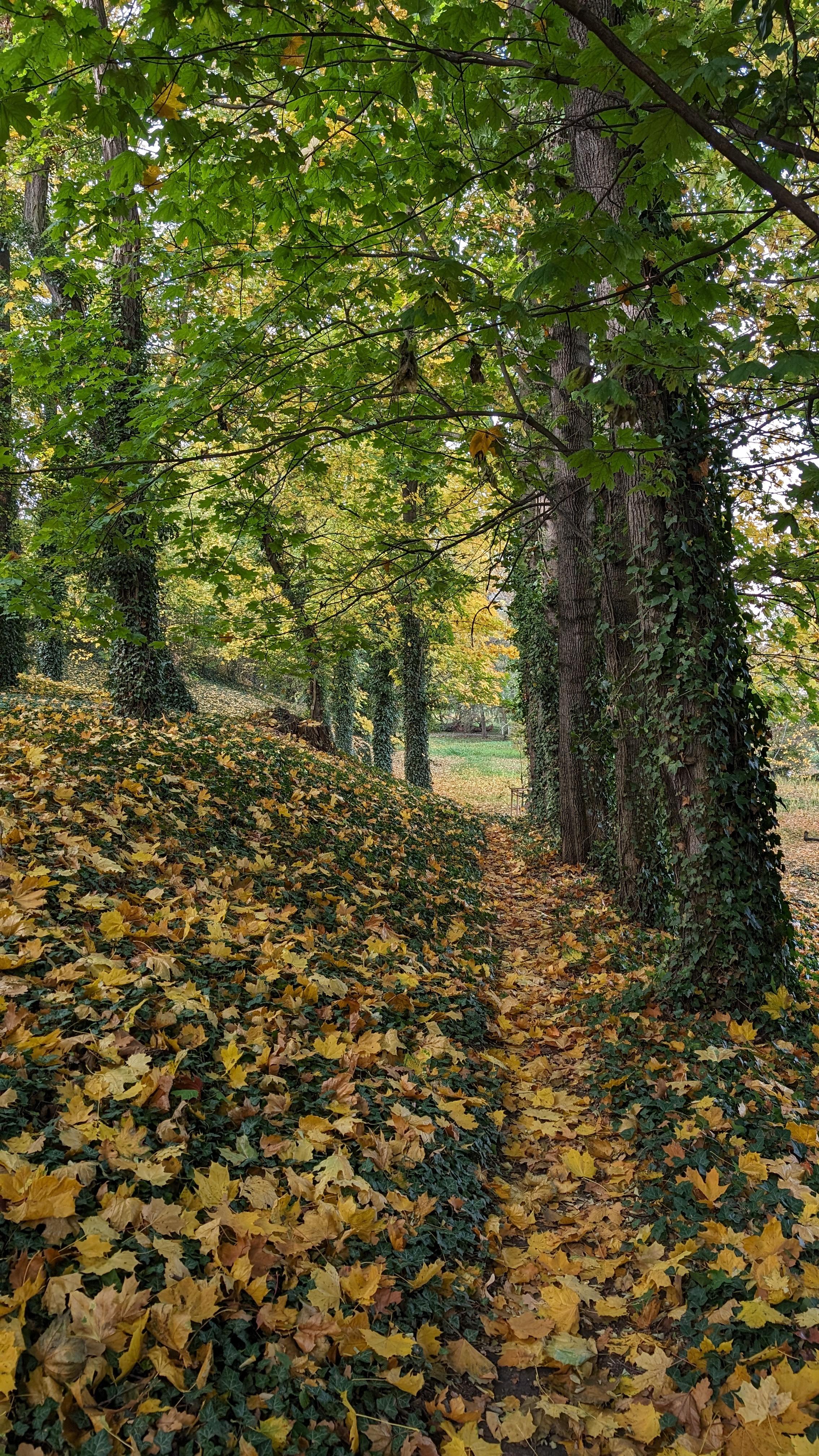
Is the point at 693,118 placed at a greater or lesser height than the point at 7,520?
lesser

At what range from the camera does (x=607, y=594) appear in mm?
7234

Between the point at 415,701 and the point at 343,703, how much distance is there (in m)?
4.39

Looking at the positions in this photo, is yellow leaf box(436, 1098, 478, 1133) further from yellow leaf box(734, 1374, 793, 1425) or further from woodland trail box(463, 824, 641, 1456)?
yellow leaf box(734, 1374, 793, 1425)

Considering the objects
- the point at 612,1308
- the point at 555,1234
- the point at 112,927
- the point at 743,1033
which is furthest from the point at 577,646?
the point at 612,1308

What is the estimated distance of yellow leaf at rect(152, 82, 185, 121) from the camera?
3.22 m

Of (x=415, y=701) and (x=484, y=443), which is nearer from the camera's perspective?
(x=484, y=443)

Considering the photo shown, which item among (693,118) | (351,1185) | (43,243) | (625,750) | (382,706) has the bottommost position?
(351,1185)

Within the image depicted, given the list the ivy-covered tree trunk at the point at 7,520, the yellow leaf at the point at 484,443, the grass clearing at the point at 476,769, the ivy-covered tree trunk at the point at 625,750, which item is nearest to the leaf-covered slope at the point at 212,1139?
the ivy-covered tree trunk at the point at 625,750

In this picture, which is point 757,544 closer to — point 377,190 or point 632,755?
point 632,755

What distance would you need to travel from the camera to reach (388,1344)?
235cm

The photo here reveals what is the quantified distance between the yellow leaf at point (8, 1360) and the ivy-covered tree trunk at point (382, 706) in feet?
61.8

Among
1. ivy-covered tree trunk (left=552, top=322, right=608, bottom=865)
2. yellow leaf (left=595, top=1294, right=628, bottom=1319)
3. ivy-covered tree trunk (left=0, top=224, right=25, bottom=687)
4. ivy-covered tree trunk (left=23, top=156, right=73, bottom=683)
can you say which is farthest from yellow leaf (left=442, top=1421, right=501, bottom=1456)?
ivy-covered tree trunk (left=0, top=224, right=25, bottom=687)

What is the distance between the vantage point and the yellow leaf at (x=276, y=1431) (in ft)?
6.50

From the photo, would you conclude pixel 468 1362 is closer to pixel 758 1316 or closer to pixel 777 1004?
pixel 758 1316
